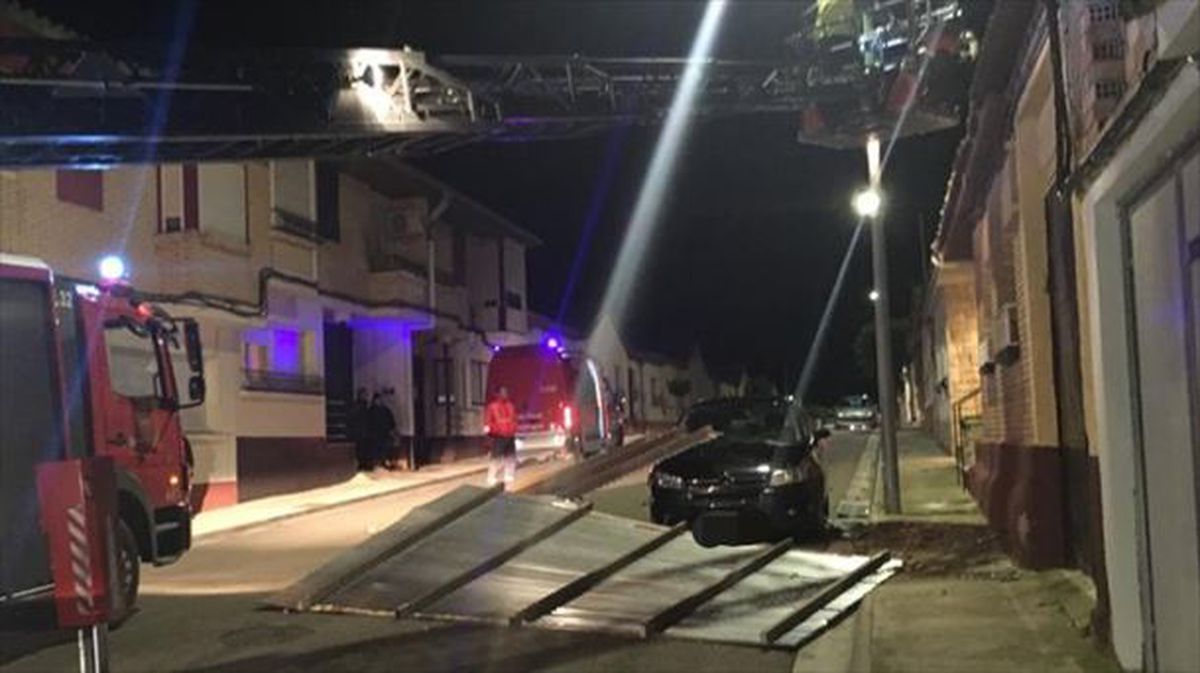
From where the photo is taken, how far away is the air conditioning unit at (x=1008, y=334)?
38.8 ft

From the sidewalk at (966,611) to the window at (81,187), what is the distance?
1179 cm

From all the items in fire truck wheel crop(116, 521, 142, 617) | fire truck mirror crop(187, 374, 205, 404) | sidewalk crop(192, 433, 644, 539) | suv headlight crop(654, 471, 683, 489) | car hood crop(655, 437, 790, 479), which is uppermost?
fire truck mirror crop(187, 374, 205, 404)

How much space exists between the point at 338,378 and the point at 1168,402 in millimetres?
25752

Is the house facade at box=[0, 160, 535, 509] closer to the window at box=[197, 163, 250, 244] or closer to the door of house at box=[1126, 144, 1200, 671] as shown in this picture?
the window at box=[197, 163, 250, 244]

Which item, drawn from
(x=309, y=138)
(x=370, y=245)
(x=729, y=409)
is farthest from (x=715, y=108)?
(x=370, y=245)

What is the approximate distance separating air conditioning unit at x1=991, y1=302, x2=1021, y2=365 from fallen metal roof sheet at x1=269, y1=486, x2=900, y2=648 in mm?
2260

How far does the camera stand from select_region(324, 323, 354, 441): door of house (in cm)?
2912

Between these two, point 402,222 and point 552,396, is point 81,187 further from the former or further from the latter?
point 402,222

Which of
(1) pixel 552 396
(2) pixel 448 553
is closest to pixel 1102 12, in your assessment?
(2) pixel 448 553

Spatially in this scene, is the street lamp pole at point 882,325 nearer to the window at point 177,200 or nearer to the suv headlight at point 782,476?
the suv headlight at point 782,476

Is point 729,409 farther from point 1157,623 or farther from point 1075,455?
point 1157,623

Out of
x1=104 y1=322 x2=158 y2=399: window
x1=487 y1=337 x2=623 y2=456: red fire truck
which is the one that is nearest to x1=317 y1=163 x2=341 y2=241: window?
x1=487 y1=337 x2=623 y2=456: red fire truck

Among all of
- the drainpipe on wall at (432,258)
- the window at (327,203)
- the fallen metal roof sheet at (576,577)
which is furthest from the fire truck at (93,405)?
the drainpipe on wall at (432,258)

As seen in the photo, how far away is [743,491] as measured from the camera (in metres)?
14.0
